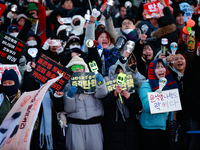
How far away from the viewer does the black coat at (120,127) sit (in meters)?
3.81

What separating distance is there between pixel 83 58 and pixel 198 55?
2034 mm

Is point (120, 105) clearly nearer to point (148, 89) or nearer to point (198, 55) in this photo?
point (148, 89)

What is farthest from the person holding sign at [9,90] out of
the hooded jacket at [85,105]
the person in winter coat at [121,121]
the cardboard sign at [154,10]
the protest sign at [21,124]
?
the cardboard sign at [154,10]

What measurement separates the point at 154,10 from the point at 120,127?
426cm

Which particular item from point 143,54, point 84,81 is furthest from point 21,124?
point 143,54

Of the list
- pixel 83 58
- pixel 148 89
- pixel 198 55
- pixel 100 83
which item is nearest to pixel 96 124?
pixel 100 83

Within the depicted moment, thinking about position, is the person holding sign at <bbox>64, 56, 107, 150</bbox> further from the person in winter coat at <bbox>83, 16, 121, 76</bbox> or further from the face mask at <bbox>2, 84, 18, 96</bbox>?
the person in winter coat at <bbox>83, 16, 121, 76</bbox>

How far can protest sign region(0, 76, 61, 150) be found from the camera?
2.06 metres

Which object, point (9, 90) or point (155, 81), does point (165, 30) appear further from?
point (9, 90)

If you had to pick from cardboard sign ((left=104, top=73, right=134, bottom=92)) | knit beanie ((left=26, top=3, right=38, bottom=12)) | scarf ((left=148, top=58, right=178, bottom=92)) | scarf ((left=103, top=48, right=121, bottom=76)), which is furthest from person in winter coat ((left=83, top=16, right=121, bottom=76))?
knit beanie ((left=26, top=3, right=38, bottom=12))

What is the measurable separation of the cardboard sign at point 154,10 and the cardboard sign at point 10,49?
3.84 meters

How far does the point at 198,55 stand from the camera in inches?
144

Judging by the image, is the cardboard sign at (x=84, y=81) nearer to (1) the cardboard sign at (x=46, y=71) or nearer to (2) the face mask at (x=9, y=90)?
(1) the cardboard sign at (x=46, y=71)

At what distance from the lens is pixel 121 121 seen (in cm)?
394
